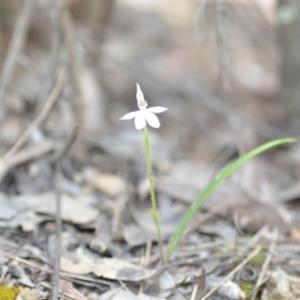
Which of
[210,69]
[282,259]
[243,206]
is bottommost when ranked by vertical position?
[282,259]

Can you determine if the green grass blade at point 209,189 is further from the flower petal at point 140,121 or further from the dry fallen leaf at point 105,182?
the dry fallen leaf at point 105,182

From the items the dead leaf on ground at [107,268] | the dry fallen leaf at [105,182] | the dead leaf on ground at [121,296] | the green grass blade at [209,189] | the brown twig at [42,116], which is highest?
the brown twig at [42,116]

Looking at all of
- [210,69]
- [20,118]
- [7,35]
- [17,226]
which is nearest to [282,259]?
[17,226]

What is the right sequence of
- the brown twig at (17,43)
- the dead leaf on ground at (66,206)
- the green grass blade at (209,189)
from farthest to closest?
1. the brown twig at (17,43)
2. the dead leaf on ground at (66,206)
3. the green grass blade at (209,189)

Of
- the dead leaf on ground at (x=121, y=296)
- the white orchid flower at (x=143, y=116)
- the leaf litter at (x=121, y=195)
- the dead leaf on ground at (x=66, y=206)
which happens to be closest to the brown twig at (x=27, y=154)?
the leaf litter at (x=121, y=195)

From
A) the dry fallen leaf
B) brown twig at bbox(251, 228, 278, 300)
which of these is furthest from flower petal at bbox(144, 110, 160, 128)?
the dry fallen leaf

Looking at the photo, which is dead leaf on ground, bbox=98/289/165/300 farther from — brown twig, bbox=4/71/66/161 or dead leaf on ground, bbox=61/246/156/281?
brown twig, bbox=4/71/66/161

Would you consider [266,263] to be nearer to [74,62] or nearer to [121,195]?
[121,195]

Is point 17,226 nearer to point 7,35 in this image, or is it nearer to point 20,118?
point 20,118
